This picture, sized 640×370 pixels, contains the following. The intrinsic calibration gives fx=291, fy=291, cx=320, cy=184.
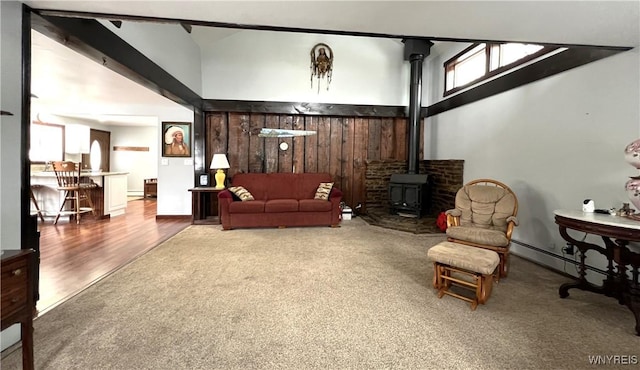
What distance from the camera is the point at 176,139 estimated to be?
19.0ft

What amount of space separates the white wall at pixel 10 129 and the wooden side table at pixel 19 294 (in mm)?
574

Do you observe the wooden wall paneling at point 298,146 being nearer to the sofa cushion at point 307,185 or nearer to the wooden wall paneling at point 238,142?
the sofa cushion at point 307,185

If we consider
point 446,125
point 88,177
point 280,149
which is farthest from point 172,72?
point 446,125

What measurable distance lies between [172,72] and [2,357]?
12.9 feet

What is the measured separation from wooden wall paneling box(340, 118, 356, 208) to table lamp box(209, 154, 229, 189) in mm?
2492

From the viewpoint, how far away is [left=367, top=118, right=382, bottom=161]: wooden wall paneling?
646cm

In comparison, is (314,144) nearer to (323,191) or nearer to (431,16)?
(323,191)

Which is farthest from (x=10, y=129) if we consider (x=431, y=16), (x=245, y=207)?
(x=245, y=207)

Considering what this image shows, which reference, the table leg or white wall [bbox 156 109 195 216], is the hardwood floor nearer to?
white wall [bbox 156 109 195 216]

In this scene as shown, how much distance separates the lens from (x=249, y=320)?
2.09 meters

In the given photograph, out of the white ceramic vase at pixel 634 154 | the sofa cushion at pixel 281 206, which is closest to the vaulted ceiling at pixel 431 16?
the white ceramic vase at pixel 634 154

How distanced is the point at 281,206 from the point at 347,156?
2123 mm

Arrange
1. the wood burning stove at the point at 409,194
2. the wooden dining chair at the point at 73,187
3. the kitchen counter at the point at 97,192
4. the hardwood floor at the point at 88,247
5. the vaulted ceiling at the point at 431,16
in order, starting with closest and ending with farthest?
the vaulted ceiling at the point at 431,16 < the hardwood floor at the point at 88,247 < the wooden dining chair at the point at 73,187 < the kitchen counter at the point at 97,192 < the wood burning stove at the point at 409,194

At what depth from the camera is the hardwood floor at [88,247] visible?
267 cm
